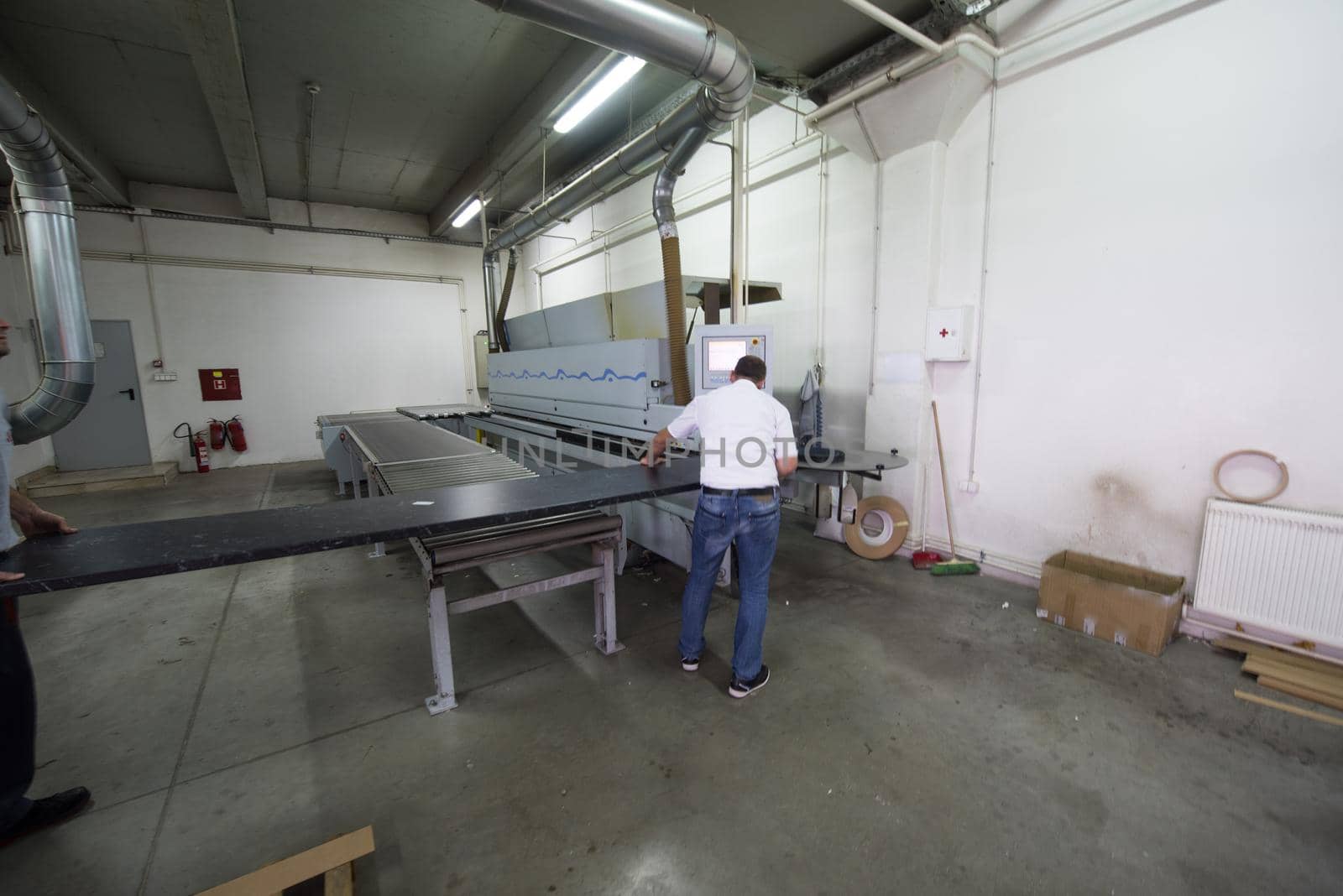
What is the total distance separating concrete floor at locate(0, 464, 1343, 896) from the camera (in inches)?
59.6

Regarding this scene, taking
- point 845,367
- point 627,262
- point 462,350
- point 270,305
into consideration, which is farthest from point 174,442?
point 845,367

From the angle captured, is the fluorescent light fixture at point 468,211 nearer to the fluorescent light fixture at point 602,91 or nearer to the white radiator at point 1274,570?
the fluorescent light fixture at point 602,91

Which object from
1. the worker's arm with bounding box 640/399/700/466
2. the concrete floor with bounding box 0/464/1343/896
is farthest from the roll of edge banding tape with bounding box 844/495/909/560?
the worker's arm with bounding box 640/399/700/466

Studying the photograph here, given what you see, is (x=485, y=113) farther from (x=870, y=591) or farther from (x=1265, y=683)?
(x=1265, y=683)

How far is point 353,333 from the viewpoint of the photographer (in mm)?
7930

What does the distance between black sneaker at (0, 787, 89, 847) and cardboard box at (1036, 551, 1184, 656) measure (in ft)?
13.1

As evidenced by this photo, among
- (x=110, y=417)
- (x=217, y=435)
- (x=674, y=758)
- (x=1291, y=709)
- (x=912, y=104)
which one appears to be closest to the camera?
(x=674, y=758)

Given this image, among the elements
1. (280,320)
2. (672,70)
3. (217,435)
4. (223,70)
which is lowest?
(217,435)

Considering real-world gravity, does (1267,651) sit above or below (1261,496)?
below

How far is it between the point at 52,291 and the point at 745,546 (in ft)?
15.9

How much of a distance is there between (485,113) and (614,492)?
451cm

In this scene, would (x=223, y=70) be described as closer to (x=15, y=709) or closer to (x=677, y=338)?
(x=677, y=338)

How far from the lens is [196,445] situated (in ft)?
23.1

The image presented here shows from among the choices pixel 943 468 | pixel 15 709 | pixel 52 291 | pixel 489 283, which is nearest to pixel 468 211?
pixel 489 283
